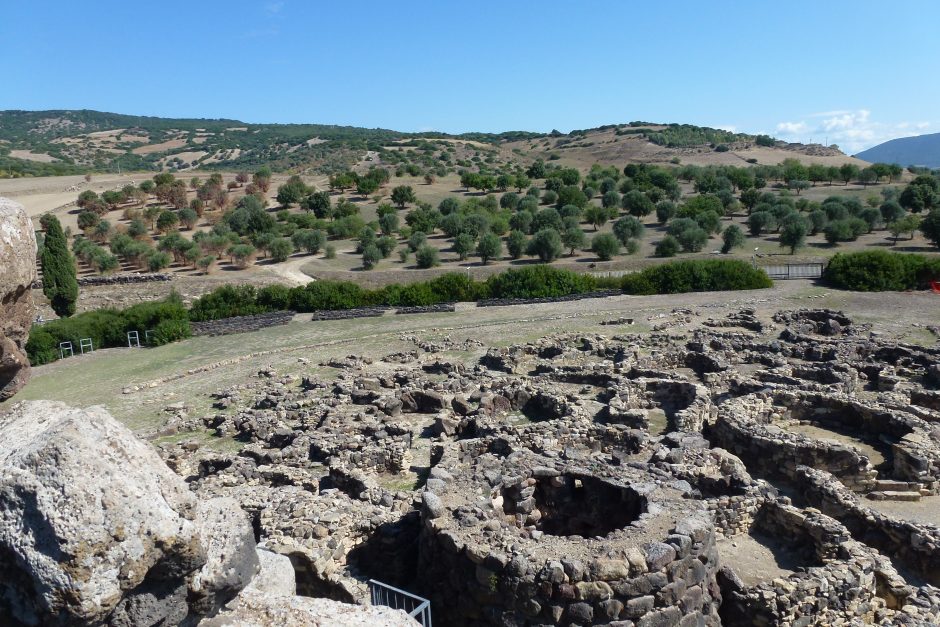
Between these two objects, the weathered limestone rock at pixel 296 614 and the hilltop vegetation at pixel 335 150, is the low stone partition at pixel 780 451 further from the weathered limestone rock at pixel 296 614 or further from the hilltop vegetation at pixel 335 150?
the hilltop vegetation at pixel 335 150

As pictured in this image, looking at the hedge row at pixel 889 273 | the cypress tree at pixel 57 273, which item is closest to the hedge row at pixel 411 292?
the cypress tree at pixel 57 273

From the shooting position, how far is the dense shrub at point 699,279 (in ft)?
147

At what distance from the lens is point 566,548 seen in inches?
371

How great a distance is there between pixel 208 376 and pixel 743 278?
1325 inches

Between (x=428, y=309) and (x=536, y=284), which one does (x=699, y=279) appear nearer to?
(x=536, y=284)

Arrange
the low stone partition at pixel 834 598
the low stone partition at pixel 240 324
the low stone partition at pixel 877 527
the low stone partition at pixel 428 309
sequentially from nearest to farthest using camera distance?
the low stone partition at pixel 834 598
the low stone partition at pixel 877 527
the low stone partition at pixel 240 324
the low stone partition at pixel 428 309

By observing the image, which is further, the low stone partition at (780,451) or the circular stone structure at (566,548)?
the low stone partition at (780,451)

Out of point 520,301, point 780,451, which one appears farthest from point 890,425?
point 520,301

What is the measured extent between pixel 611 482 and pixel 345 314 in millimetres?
32543

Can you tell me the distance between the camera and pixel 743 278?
44.8 m

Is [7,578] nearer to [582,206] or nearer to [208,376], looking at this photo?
[208,376]

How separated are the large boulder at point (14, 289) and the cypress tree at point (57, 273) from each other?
37.6 meters

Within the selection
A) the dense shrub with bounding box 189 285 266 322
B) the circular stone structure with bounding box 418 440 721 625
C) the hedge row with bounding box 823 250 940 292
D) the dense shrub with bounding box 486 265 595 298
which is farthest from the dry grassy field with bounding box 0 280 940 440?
the circular stone structure with bounding box 418 440 721 625

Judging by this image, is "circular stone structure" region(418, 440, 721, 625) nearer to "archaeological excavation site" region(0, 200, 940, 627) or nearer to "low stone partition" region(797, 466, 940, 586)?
"archaeological excavation site" region(0, 200, 940, 627)
